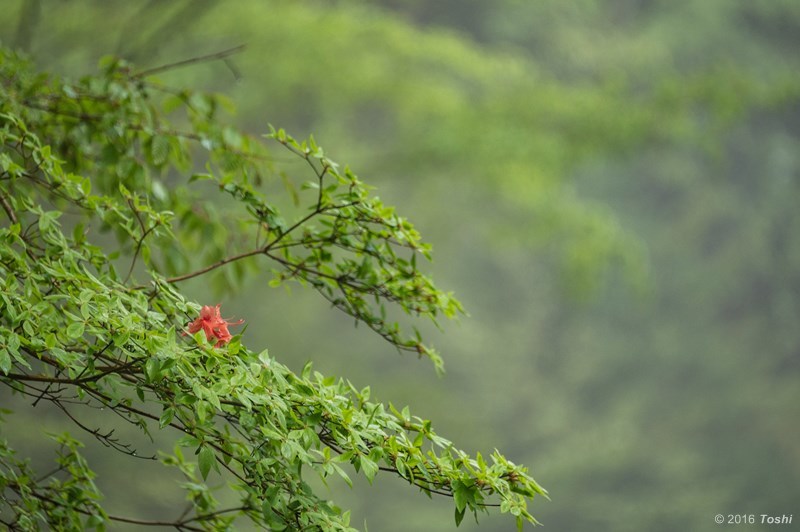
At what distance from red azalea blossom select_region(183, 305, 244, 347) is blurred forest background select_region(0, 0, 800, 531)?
3457mm

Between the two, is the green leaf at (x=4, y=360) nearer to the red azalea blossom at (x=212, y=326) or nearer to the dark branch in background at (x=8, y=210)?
the red azalea blossom at (x=212, y=326)

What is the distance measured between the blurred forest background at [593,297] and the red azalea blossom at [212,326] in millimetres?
3457

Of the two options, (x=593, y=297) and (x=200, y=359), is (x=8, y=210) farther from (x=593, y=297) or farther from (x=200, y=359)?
(x=593, y=297)

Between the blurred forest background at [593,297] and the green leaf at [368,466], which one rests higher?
the blurred forest background at [593,297]

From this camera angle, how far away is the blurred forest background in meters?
5.57

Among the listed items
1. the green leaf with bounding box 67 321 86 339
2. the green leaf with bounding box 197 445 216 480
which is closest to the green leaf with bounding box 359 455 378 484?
the green leaf with bounding box 197 445 216 480

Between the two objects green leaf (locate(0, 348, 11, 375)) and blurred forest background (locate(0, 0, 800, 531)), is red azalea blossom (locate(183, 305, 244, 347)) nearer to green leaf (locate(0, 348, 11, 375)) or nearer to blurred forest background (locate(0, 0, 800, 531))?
green leaf (locate(0, 348, 11, 375))

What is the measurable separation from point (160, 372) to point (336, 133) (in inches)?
227

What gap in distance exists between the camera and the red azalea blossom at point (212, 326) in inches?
Result: 36.3

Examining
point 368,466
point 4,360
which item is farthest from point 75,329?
point 368,466

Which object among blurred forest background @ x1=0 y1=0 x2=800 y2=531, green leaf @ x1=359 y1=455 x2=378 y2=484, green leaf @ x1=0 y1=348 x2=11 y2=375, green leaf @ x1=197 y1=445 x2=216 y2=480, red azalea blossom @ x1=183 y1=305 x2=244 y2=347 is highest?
blurred forest background @ x1=0 y1=0 x2=800 y2=531

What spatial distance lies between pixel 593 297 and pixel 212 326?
16.3 ft

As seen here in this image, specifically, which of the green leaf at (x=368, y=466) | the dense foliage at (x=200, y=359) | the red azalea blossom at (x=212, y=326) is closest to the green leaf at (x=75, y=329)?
the dense foliage at (x=200, y=359)

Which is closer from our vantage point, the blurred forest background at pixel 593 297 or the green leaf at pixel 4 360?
the green leaf at pixel 4 360
